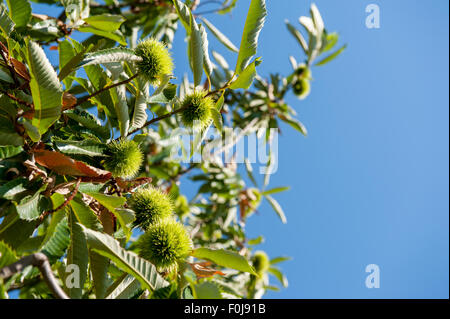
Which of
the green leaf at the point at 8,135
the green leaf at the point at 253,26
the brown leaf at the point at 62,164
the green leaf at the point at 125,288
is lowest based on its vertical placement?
the green leaf at the point at 125,288

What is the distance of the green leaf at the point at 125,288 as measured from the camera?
118 centimetres

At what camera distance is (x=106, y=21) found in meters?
1.72

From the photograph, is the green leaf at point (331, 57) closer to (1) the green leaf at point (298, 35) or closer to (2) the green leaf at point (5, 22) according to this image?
(1) the green leaf at point (298, 35)

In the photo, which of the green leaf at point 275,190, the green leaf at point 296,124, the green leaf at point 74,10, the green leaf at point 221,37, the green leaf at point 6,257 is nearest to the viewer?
the green leaf at point 6,257

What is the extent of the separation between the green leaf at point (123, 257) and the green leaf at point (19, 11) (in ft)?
3.56

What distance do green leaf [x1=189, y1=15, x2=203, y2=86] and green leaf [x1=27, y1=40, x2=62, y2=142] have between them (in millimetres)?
466

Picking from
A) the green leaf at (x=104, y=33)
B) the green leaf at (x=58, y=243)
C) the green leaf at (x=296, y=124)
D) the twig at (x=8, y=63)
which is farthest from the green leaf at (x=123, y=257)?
the green leaf at (x=296, y=124)

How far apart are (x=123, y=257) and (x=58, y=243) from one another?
11.5 inches

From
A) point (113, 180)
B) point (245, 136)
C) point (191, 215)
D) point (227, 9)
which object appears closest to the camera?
point (113, 180)

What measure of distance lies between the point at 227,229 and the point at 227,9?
181cm

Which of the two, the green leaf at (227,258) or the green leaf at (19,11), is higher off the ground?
the green leaf at (19,11)

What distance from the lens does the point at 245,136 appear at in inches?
134
